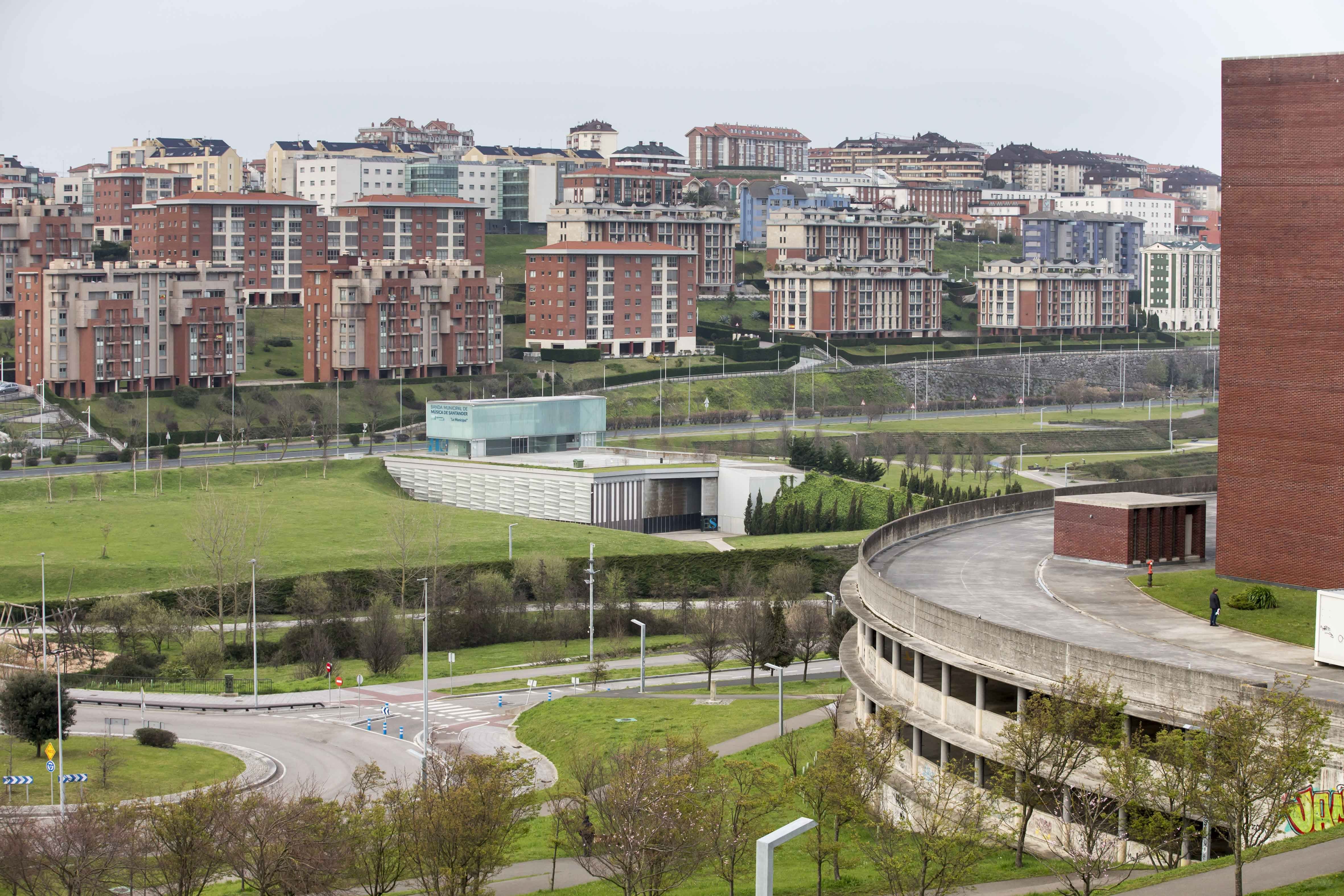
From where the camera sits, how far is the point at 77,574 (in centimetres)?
6988

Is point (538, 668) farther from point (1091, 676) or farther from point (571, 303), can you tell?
point (571, 303)

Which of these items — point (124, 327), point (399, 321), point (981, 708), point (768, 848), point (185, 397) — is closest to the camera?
point (768, 848)

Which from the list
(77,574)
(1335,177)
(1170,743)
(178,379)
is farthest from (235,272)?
(1170,743)

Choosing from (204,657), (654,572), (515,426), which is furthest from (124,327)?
(204,657)

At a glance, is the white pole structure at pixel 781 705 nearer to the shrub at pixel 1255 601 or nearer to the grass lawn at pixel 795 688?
the grass lawn at pixel 795 688

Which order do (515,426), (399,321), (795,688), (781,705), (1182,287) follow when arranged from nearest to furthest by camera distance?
(781,705)
(795,688)
(515,426)
(399,321)
(1182,287)

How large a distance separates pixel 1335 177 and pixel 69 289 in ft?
302

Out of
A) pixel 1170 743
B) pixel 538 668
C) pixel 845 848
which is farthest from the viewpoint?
pixel 538 668

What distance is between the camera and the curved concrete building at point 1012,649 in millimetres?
27422

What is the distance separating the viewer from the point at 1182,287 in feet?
632

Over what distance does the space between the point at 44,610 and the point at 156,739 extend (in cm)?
1248

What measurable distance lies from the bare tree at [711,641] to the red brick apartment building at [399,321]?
6562cm

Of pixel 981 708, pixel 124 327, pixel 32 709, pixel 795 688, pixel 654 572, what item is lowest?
pixel 795 688

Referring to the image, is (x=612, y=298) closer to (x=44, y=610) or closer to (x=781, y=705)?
(x=44, y=610)
